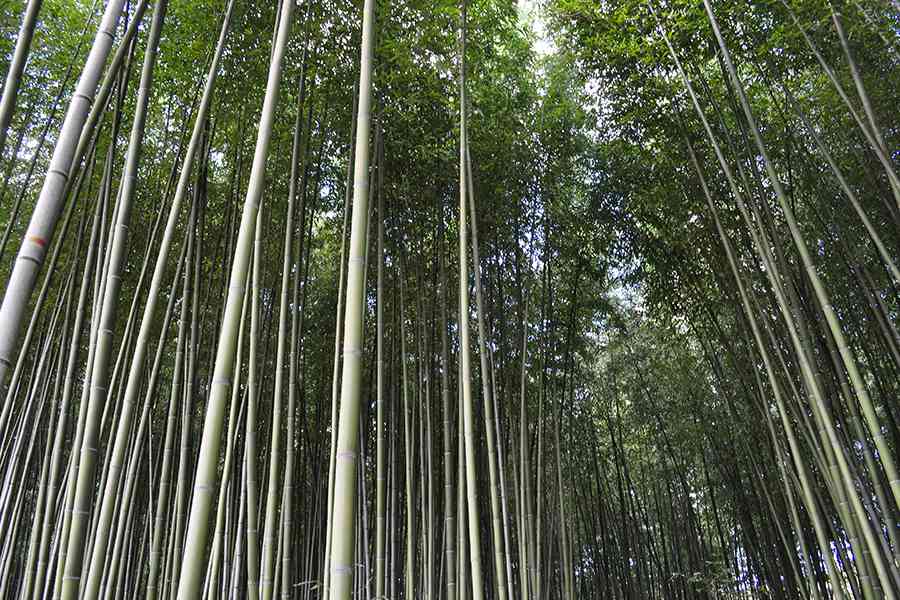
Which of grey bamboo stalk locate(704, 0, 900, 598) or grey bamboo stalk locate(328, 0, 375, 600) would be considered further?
grey bamboo stalk locate(704, 0, 900, 598)

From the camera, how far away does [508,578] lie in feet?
8.66

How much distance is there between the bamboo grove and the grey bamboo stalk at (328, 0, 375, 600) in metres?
0.76

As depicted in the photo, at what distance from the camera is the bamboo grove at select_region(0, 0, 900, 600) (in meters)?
2.63

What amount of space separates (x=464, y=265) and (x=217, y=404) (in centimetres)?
114

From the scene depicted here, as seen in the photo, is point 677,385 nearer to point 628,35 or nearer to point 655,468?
point 655,468

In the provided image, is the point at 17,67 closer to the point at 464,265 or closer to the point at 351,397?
the point at 351,397

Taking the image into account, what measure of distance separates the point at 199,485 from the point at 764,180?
4.41m

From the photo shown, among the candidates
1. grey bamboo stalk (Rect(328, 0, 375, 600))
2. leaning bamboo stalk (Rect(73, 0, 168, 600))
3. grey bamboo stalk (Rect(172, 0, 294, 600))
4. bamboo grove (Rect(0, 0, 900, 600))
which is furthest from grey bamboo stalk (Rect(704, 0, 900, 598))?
leaning bamboo stalk (Rect(73, 0, 168, 600))

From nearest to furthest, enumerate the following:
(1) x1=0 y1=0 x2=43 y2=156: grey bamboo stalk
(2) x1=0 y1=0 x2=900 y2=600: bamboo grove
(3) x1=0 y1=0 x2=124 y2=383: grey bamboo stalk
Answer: (3) x1=0 y1=0 x2=124 y2=383: grey bamboo stalk → (1) x1=0 y1=0 x2=43 y2=156: grey bamboo stalk → (2) x1=0 y1=0 x2=900 y2=600: bamboo grove

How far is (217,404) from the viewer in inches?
44.3

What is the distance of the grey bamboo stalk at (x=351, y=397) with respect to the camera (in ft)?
3.38

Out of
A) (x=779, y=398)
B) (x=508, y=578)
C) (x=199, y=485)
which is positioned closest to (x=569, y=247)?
(x=779, y=398)

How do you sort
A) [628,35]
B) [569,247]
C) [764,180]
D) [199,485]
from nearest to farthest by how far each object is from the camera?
[199,485] < [628,35] < [764,180] < [569,247]

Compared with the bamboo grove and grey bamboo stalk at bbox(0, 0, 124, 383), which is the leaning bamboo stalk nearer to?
the bamboo grove
